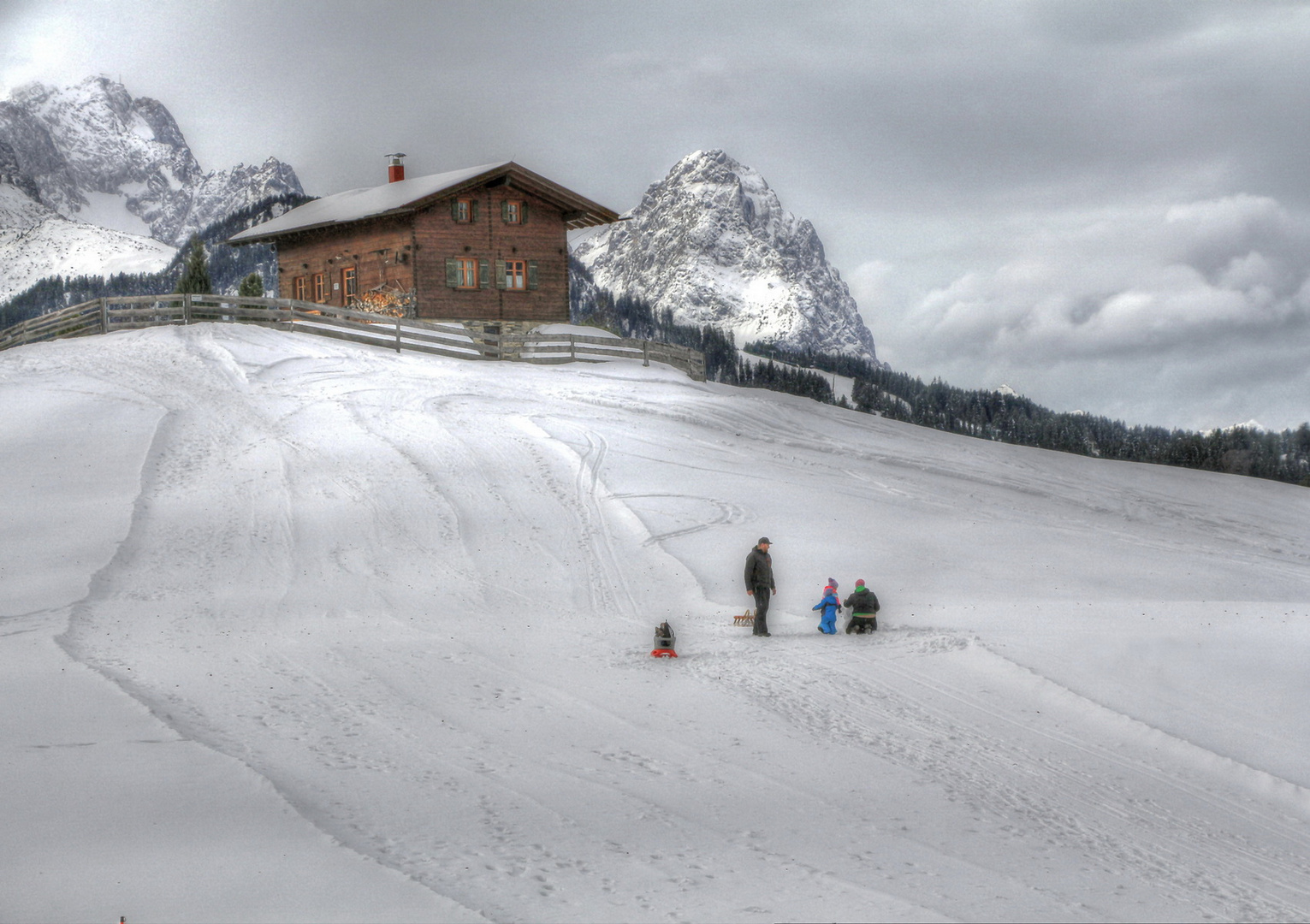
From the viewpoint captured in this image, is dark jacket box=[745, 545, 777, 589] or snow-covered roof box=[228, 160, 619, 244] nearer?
dark jacket box=[745, 545, 777, 589]

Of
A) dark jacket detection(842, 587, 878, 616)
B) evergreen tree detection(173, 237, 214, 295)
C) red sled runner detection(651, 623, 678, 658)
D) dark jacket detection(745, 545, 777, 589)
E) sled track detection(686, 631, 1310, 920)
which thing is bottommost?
sled track detection(686, 631, 1310, 920)

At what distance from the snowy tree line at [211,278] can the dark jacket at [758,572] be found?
124539mm

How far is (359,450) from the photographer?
2498 centimetres

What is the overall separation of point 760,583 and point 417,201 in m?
32.6

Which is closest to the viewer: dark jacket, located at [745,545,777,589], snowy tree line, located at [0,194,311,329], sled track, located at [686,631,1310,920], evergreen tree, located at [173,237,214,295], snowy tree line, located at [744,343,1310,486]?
→ sled track, located at [686,631,1310,920]

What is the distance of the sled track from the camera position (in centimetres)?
834

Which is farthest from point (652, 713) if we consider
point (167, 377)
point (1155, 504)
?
point (167, 377)

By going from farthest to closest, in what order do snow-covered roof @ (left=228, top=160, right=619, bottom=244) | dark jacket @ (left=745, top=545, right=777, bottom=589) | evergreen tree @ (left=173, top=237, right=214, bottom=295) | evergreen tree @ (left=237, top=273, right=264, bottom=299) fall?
1. evergreen tree @ (left=173, top=237, right=214, bottom=295)
2. evergreen tree @ (left=237, top=273, right=264, bottom=299)
3. snow-covered roof @ (left=228, top=160, right=619, bottom=244)
4. dark jacket @ (left=745, top=545, right=777, bottom=589)

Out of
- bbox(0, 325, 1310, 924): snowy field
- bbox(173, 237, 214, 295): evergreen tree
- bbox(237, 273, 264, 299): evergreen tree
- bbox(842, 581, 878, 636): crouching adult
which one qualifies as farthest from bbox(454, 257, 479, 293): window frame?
bbox(842, 581, 878, 636): crouching adult

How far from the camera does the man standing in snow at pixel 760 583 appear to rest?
15789mm

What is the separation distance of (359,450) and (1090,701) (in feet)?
54.4

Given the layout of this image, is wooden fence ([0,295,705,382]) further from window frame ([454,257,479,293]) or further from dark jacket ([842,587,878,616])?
dark jacket ([842,587,878,616])

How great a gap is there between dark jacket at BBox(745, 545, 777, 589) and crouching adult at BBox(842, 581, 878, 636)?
1.10 m

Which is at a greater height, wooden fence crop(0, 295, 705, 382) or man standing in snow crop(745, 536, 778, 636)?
wooden fence crop(0, 295, 705, 382)
